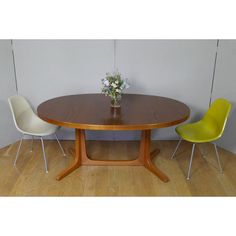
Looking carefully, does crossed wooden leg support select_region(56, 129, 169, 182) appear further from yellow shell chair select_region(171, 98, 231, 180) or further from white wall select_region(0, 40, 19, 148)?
white wall select_region(0, 40, 19, 148)

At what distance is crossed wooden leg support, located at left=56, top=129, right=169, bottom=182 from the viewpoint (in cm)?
294

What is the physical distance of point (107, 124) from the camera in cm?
237

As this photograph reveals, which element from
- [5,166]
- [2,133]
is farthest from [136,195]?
[2,133]

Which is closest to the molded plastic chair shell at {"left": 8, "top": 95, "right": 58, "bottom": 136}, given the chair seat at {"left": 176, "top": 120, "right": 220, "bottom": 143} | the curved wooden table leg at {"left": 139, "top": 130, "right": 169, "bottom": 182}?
the curved wooden table leg at {"left": 139, "top": 130, "right": 169, "bottom": 182}

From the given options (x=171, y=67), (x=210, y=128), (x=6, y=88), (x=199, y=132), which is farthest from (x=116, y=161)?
(x=6, y=88)

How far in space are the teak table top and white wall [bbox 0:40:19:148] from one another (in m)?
0.88

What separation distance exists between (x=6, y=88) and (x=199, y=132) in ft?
8.58

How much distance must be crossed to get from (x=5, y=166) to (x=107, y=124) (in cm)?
158

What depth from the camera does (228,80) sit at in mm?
3445

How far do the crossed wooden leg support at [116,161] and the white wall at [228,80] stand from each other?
1215mm

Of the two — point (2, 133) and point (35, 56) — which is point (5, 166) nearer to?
point (2, 133)

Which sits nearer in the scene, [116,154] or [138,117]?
[138,117]

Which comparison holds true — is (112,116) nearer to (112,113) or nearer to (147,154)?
(112,113)
